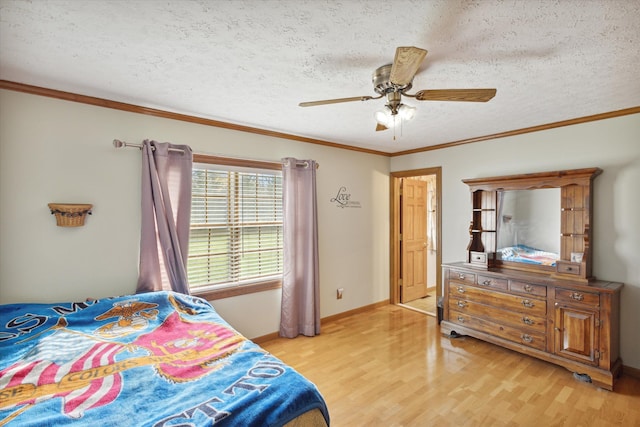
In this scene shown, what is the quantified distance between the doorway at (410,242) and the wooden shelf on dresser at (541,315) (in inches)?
42.3

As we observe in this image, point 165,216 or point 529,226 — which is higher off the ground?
point 165,216

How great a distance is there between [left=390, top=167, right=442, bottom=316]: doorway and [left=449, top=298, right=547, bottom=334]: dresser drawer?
3.22 feet

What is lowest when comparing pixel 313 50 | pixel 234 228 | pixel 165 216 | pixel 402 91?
pixel 234 228

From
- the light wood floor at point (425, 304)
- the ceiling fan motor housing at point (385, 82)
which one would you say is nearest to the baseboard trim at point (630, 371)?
the light wood floor at point (425, 304)

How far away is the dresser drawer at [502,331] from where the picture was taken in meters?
2.94

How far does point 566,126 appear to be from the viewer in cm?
314

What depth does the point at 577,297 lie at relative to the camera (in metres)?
2.70

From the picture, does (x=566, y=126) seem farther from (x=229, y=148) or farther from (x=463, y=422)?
(x=229, y=148)

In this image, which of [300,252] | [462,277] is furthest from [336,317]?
[462,277]

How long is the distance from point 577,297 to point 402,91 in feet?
7.92

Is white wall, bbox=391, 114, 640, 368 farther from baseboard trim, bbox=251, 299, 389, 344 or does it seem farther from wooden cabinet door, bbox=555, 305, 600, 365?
baseboard trim, bbox=251, 299, 389, 344

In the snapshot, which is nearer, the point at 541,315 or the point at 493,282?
the point at 541,315

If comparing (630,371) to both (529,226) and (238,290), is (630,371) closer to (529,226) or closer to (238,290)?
(529,226)

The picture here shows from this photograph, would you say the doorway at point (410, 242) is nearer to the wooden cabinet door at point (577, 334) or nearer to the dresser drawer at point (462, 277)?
the dresser drawer at point (462, 277)
